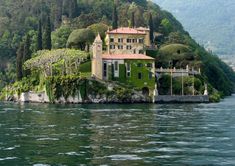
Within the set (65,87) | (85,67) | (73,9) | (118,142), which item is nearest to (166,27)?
(73,9)

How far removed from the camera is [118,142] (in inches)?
1535

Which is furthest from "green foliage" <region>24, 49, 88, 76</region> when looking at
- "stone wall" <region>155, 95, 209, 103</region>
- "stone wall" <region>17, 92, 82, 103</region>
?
"stone wall" <region>155, 95, 209, 103</region>

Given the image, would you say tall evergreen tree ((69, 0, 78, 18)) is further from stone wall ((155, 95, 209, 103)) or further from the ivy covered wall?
stone wall ((155, 95, 209, 103))

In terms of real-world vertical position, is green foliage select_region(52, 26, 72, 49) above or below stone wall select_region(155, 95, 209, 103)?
above

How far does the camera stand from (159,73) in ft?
376

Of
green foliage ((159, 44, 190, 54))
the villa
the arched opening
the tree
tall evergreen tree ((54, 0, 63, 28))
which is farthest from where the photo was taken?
tall evergreen tree ((54, 0, 63, 28))

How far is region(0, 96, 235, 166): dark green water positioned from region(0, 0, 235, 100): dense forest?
70.2m

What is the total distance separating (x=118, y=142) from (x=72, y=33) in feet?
331

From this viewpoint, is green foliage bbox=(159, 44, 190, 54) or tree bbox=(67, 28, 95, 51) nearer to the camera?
green foliage bbox=(159, 44, 190, 54)

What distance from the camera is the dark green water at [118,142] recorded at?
3172 centimetres

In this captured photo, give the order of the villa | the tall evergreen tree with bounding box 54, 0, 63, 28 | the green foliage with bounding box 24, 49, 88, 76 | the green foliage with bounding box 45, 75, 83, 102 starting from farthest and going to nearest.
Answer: the tall evergreen tree with bounding box 54, 0, 63, 28, the green foliage with bounding box 24, 49, 88, 76, the villa, the green foliage with bounding box 45, 75, 83, 102

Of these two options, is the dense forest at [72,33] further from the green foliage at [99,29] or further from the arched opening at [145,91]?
the arched opening at [145,91]

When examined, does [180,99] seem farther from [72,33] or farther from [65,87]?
[72,33]

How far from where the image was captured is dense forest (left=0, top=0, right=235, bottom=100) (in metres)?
130
